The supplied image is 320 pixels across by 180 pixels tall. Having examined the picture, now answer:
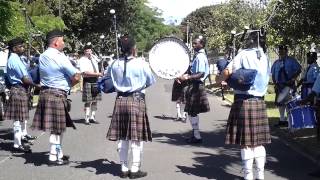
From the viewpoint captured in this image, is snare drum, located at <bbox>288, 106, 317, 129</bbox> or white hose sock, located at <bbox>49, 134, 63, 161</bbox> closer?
white hose sock, located at <bbox>49, 134, 63, 161</bbox>

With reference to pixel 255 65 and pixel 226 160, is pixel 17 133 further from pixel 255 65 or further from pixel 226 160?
pixel 255 65

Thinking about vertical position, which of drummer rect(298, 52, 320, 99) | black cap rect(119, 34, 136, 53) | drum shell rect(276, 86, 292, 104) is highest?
black cap rect(119, 34, 136, 53)

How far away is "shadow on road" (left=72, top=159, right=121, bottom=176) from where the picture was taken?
7.84 meters

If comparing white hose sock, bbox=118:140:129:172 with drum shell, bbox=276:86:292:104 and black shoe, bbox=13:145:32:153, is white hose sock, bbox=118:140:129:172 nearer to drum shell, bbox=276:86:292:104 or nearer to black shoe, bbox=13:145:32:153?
black shoe, bbox=13:145:32:153

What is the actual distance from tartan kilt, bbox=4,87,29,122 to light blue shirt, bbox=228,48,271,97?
4.13m

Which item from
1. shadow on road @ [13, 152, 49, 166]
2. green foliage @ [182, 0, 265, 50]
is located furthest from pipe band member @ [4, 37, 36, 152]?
green foliage @ [182, 0, 265, 50]

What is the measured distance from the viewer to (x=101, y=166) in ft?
26.9

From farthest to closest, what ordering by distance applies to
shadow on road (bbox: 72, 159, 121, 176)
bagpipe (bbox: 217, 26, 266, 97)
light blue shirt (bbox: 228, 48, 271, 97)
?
1. shadow on road (bbox: 72, 159, 121, 176)
2. light blue shirt (bbox: 228, 48, 271, 97)
3. bagpipe (bbox: 217, 26, 266, 97)

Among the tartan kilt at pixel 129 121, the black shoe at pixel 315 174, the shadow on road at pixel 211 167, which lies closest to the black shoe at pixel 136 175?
the tartan kilt at pixel 129 121

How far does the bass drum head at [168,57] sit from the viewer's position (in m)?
8.37

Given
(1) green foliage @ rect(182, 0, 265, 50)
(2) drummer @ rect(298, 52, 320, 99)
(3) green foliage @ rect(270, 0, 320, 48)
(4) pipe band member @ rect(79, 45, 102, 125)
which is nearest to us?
(3) green foliage @ rect(270, 0, 320, 48)

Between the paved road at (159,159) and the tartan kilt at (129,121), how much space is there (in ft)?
1.94

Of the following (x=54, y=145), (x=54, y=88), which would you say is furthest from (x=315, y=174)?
(x=54, y=88)

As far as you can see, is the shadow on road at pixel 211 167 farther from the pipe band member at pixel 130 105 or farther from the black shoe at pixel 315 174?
the black shoe at pixel 315 174
